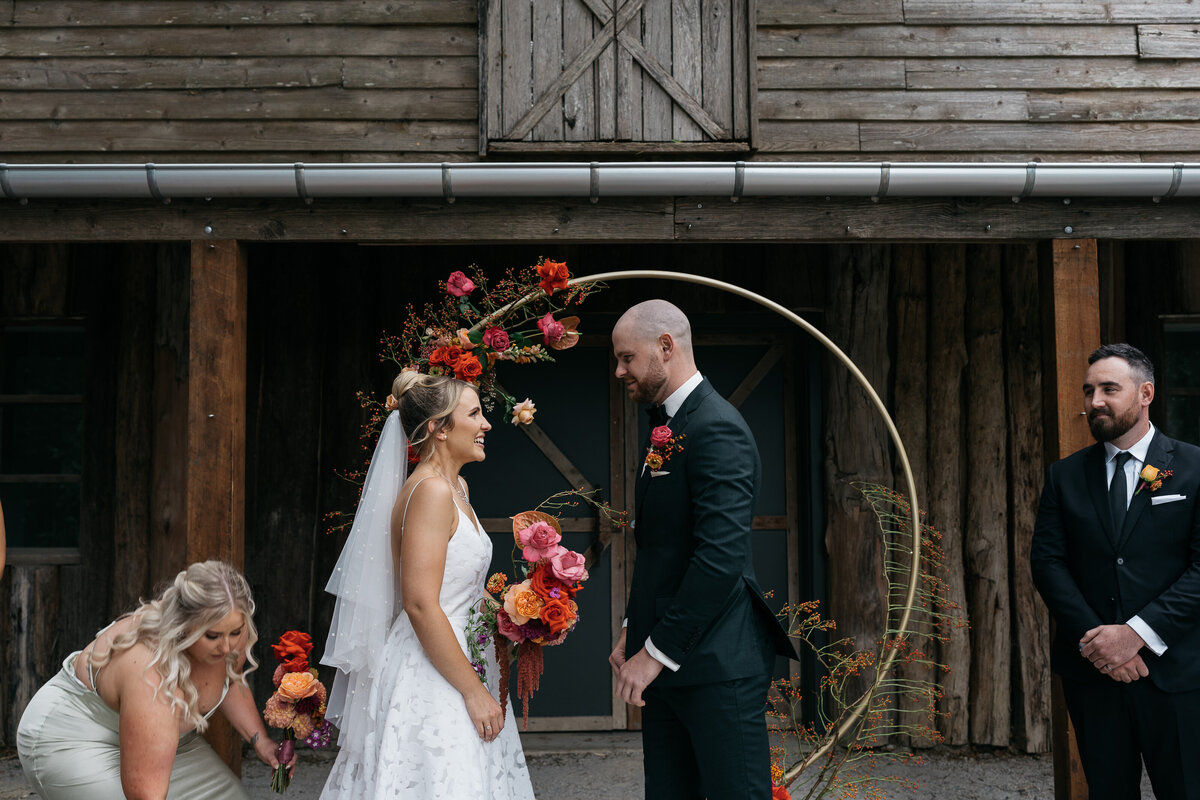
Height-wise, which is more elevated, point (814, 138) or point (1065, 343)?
point (814, 138)

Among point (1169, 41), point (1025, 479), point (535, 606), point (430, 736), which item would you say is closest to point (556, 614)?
point (535, 606)

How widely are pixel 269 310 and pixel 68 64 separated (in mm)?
1689

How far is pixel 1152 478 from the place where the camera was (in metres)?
3.37

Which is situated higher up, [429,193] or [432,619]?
→ [429,193]

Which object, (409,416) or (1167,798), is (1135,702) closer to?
(1167,798)

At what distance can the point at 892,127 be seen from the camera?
181 inches

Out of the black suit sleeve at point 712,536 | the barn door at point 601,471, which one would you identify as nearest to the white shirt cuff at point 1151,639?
the black suit sleeve at point 712,536

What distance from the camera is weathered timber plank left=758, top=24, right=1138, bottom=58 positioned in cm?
461

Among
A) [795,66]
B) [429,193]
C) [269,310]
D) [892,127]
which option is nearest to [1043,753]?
[892,127]

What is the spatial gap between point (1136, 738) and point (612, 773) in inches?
110

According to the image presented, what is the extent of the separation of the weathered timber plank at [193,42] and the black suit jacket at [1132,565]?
356cm

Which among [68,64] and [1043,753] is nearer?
[68,64]

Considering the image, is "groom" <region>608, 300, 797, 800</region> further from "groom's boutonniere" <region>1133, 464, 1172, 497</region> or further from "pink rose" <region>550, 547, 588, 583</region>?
"groom's boutonniere" <region>1133, 464, 1172, 497</region>

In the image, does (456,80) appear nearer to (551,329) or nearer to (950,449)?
(551,329)
